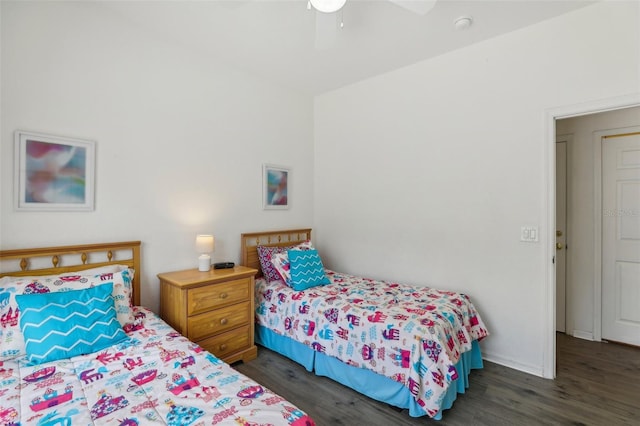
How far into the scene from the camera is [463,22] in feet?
7.79

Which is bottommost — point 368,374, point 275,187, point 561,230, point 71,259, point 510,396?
point 510,396

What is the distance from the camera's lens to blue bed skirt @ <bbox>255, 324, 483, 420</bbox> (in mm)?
2018

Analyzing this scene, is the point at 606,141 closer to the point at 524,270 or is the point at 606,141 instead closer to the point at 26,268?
the point at 524,270

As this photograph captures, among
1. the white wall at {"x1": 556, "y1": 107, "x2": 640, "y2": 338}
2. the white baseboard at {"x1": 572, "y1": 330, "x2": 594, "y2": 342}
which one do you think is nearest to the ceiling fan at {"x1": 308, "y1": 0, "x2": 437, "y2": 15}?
the white wall at {"x1": 556, "y1": 107, "x2": 640, "y2": 338}

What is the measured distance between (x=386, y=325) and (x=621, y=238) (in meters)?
2.70

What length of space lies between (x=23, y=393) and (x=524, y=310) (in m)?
3.18

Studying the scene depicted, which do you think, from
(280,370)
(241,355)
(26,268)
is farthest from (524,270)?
(26,268)

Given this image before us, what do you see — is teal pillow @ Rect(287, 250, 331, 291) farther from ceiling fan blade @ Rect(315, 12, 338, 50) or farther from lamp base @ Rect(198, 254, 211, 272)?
ceiling fan blade @ Rect(315, 12, 338, 50)

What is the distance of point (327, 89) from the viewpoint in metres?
3.82

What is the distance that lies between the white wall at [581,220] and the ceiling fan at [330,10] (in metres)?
2.57

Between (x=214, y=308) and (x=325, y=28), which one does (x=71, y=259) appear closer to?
(x=214, y=308)

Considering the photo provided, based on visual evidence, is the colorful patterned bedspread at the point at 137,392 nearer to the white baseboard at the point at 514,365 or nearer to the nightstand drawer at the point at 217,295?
the nightstand drawer at the point at 217,295

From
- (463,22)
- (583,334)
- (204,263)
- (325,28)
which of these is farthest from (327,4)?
(583,334)

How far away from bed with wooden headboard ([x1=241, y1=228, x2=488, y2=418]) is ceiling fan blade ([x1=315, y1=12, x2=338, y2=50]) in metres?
1.83
